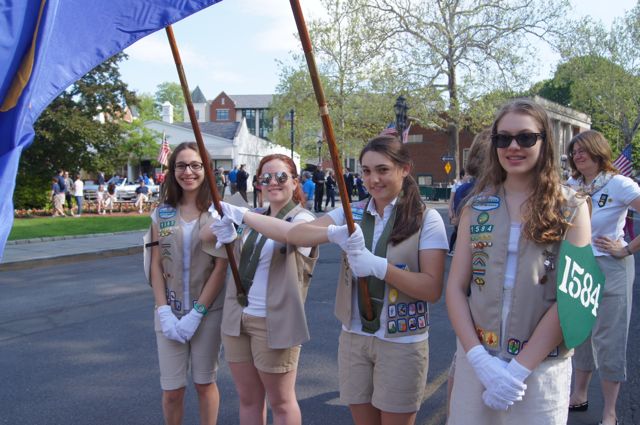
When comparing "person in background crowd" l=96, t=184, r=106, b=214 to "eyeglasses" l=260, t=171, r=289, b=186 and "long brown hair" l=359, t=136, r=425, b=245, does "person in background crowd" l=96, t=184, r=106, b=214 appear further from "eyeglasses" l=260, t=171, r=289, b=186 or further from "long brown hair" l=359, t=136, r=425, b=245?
"long brown hair" l=359, t=136, r=425, b=245

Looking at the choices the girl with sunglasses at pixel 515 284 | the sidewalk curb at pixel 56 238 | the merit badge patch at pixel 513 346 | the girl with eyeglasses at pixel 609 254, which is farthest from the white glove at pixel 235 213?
the sidewalk curb at pixel 56 238

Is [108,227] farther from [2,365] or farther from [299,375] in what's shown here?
[299,375]

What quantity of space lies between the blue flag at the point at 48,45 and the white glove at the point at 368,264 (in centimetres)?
145

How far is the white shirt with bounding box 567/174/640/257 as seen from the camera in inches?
149

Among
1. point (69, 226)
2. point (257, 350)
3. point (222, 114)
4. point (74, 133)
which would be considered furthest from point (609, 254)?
point (222, 114)

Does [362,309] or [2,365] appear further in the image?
[2,365]

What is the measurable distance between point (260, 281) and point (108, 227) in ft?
54.3

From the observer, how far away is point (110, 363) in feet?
17.7

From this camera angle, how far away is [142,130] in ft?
164

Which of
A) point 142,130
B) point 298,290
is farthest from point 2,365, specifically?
point 142,130

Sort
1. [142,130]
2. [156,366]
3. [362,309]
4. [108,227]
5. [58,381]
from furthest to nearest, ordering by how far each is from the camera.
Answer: [142,130] < [108,227] < [156,366] < [58,381] < [362,309]

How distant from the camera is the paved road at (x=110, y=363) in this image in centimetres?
424

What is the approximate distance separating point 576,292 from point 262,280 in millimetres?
1639

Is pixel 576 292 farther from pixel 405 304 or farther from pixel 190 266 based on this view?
pixel 190 266
